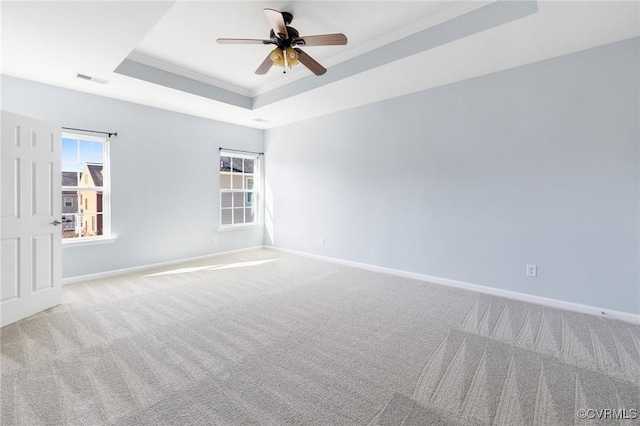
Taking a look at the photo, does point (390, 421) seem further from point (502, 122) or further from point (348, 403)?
point (502, 122)

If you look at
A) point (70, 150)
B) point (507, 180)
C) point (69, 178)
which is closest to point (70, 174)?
point (69, 178)

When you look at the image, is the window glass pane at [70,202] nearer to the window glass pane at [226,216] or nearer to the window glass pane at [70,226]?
the window glass pane at [70,226]

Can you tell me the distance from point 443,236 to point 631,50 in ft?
8.47

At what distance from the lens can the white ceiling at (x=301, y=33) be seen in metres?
2.42

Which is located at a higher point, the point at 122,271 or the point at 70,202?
the point at 70,202

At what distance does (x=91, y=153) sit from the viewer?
422 cm

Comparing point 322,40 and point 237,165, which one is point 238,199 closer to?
point 237,165

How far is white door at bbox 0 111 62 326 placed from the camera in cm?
272

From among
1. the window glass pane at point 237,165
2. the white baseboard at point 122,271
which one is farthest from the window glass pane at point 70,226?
the window glass pane at point 237,165

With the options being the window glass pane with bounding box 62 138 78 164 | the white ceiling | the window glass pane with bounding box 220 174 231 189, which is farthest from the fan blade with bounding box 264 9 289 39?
the window glass pane with bounding box 220 174 231 189

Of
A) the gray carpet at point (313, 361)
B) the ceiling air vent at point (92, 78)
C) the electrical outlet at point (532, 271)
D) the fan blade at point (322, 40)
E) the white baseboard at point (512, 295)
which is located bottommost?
the gray carpet at point (313, 361)

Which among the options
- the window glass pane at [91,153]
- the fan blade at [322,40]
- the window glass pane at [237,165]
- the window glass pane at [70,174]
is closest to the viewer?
the fan blade at [322,40]

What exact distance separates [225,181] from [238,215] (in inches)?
31.6

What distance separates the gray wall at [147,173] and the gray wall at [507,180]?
7.83 feet
